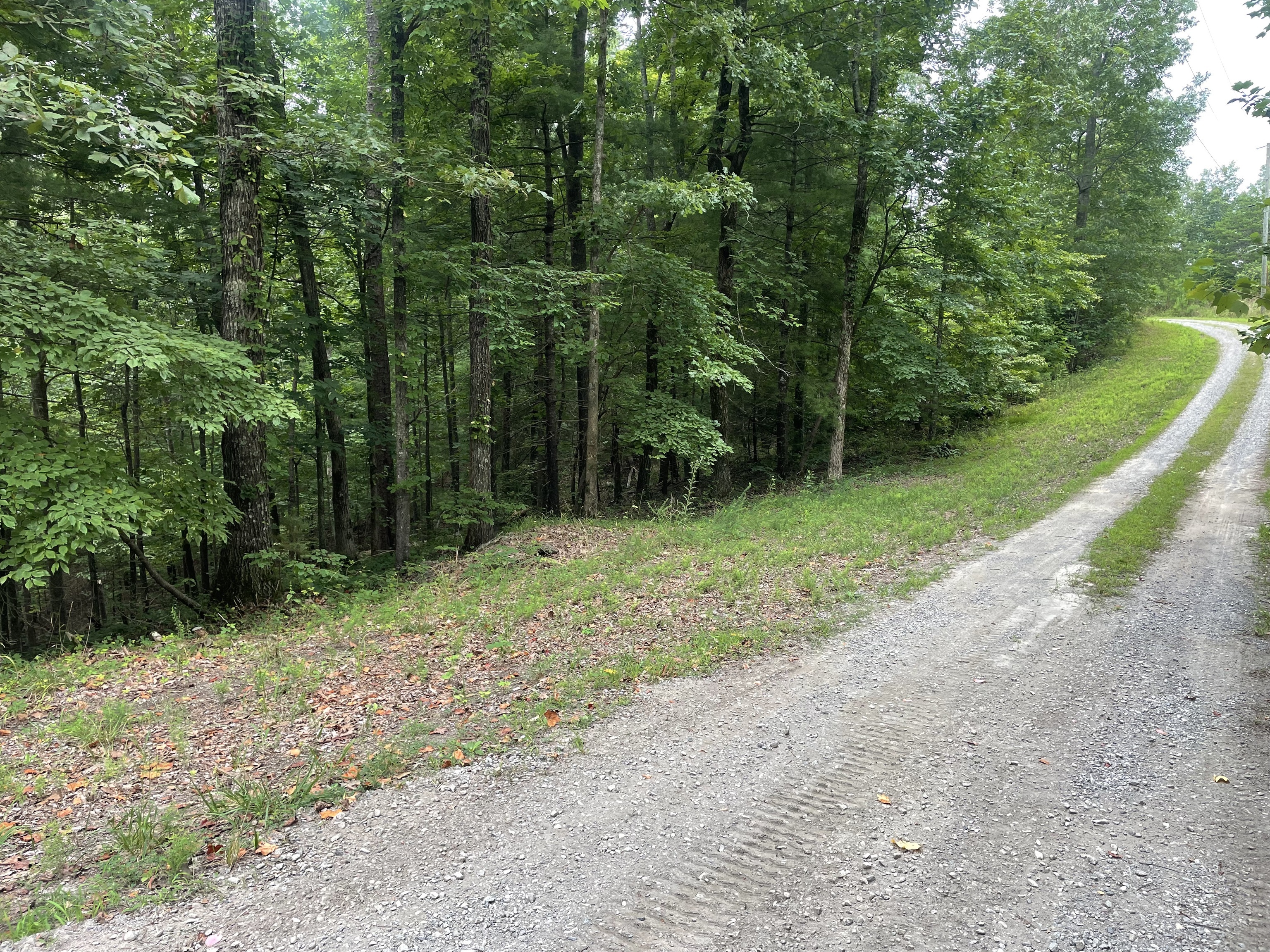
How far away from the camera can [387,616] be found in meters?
7.66

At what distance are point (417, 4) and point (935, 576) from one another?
11366mm

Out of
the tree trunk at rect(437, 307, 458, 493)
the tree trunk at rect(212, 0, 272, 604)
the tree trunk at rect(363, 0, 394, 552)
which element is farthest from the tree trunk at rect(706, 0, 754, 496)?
the tree trunk at rect(212, 0, 272, 604)

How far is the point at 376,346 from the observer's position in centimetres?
1437

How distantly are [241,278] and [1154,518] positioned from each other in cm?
1400

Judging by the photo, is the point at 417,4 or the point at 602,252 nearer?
the point at 417,4

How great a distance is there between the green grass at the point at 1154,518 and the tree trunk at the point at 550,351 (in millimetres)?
10035

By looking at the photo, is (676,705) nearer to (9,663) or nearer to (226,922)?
(226,922)

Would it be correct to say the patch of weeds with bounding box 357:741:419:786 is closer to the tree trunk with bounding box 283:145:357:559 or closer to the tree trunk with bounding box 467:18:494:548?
the tree trunk with bounding box 467:18:494:548

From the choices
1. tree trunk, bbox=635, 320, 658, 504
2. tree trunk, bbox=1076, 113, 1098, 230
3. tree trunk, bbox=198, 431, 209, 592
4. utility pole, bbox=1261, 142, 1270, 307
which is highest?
tree trunk, bbox=1076, 113, 1098, 230

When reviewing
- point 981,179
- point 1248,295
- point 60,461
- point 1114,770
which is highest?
point 981,179

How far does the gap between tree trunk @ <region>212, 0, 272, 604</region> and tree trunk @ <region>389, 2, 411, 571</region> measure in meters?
2.84

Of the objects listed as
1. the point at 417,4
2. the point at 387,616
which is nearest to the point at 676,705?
the point at 387,616

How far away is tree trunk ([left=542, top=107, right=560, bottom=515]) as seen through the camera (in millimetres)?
14023

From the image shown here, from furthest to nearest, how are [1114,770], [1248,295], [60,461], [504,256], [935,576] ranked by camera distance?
[504,256] < [935,576] < [60,461] < [1114,770] < [1248,295]
